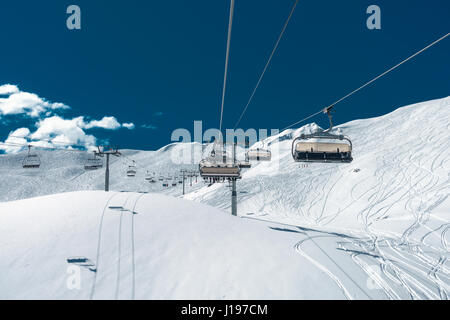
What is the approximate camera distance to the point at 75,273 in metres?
7.89

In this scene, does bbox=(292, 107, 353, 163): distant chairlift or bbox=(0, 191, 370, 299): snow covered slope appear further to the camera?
bbox=(292, 107, 353, 163): distant chairlift

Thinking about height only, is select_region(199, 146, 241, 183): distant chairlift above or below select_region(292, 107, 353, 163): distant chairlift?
below

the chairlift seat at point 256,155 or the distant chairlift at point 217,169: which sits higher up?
the chairlift seat at point 256,155

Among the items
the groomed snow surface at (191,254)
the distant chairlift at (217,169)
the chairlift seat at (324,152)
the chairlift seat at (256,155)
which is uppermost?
the chairlift seat at (256,155)

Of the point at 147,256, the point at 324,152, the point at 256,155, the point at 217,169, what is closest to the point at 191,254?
the point at 147,256

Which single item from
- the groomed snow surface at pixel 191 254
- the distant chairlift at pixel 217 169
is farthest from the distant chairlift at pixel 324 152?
the distant chairlift at pixel 217 169

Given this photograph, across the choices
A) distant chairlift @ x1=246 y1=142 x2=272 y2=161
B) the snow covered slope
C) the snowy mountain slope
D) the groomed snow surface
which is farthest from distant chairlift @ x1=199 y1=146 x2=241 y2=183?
the snowy mountain slope

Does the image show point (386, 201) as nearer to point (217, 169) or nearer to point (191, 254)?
point (217, 169)

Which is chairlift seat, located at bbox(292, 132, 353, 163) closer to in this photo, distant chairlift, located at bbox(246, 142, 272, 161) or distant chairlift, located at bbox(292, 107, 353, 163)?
distant chairlift, located at bbox(292, 107, 353, 163)

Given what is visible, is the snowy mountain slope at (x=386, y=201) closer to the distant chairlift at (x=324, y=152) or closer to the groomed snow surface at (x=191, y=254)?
the groomed snow surface at (x=191, y=254)

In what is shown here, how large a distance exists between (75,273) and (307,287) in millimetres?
6709

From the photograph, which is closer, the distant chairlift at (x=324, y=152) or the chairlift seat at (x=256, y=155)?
the distant chairlift at (x=324, y=152)
